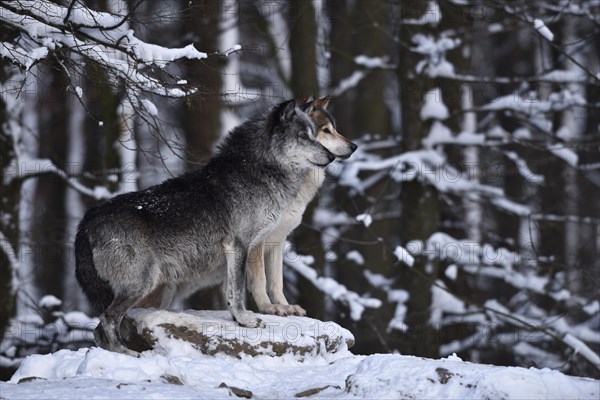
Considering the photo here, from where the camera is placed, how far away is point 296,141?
26.3 feet

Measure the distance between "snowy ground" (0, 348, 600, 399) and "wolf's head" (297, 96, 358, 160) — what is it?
2.09 meters

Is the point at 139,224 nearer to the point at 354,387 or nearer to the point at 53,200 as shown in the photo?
the point at 354,387

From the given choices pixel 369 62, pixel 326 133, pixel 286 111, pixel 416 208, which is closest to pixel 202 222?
pixel 286 111

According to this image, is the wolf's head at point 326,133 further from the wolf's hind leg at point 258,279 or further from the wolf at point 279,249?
the wolf's hind leg at point 258,279

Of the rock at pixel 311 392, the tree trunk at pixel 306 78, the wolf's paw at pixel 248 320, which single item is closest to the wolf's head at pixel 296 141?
the wolf's paw at pixel 248 320

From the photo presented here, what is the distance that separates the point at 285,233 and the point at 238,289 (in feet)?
2.98

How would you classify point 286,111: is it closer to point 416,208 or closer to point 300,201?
point 300,201

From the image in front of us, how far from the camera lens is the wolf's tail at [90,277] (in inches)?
294

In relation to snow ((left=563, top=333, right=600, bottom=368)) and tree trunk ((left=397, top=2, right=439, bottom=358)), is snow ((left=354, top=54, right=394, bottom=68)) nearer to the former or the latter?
tree trunk ((left=397, top=2, right=439, bottom=358))

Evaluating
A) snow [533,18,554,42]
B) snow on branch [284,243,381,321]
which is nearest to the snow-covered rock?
snow on branch [284,243,381,321]

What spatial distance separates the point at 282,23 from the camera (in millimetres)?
18125

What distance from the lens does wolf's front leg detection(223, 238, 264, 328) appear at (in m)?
7.54

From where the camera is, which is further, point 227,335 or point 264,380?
point 227,335

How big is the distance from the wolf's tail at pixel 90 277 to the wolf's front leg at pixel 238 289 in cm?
103
